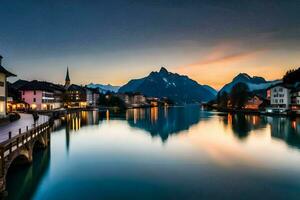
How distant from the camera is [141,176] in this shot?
20.8 m

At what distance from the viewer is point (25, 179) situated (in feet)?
61.0

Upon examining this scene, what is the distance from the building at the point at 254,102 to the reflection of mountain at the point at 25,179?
103400 millimetres

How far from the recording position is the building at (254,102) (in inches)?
4385

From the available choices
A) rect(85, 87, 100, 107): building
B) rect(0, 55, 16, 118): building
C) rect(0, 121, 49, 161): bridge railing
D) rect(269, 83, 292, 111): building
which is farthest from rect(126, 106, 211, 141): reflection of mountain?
rect(85, 87, 100, 107): building

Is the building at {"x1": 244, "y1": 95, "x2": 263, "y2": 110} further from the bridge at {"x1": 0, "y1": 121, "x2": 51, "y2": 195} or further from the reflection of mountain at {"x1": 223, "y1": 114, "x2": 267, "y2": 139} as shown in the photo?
the bridge at {"x1": 0, "y1": 121, "x2": 51, "y2": 195}

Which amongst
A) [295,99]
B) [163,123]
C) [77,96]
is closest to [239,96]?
[295,99]

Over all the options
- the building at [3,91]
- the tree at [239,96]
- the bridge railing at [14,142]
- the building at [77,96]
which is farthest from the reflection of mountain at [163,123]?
the building at [77,96]

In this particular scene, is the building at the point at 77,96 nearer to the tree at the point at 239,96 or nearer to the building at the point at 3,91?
the tree at the point at 239,96

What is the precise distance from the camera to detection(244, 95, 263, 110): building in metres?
111

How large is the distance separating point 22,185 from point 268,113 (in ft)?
278

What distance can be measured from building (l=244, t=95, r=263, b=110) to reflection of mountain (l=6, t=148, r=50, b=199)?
4071 inches

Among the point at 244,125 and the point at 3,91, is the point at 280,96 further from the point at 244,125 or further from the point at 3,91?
the point at 3,91

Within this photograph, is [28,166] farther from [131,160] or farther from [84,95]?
[84,95]

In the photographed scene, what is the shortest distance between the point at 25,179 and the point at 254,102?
109279mm
